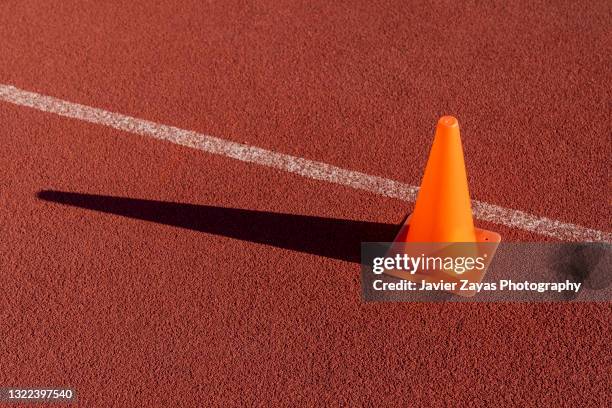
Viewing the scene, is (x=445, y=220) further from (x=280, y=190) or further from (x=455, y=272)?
(x=280, y=190)

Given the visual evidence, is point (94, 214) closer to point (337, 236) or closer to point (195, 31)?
point (337, 236)

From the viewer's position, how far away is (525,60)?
475 centimetres

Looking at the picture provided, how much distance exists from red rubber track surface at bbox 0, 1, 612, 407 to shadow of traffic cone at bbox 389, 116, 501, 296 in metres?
0.16

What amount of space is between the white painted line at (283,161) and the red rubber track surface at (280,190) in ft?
0.21

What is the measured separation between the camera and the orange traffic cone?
3195 mm

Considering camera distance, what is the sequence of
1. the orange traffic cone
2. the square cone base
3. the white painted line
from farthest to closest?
1. the white painted line
2. the square cone base
3. the orange traffic cone

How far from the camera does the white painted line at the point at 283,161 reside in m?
3.79

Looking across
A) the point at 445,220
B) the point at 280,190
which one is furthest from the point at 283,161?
the point at 445,220

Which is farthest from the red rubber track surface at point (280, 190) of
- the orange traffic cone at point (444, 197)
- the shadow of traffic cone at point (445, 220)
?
the orange traffic cone at point (444, 197)

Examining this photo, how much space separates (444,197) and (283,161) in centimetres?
115

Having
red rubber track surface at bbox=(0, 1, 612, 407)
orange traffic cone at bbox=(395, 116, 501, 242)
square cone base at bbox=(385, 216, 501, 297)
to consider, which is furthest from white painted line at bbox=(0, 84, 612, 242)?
orange traffic cone at bbox=(395, 116, 501, 242)

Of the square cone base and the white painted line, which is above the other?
the white painted line

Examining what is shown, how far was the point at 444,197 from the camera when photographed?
3369mm

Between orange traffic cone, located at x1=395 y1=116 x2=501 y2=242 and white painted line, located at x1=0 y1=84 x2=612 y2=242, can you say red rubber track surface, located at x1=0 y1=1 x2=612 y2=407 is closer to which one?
white painted line, located at x1=0 y1=84 x2=612 y2=242
